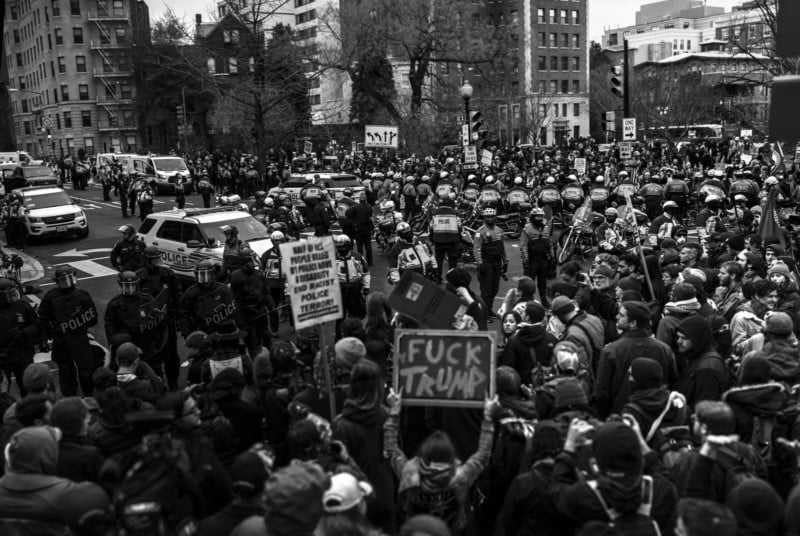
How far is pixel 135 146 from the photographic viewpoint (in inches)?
3462

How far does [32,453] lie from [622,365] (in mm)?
4497

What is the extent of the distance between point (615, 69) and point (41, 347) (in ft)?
58.7

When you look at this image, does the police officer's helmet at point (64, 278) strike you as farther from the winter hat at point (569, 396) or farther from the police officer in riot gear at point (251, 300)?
the winter hat at point (569, 396)

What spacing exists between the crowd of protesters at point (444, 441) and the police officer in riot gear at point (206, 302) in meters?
1.60

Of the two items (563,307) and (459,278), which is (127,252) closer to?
(459,278)

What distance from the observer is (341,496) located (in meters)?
3.79

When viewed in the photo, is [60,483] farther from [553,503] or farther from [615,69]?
[615,69]

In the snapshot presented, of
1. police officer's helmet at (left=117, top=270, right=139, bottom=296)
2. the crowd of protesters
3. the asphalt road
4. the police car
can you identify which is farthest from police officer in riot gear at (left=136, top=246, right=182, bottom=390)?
the police car

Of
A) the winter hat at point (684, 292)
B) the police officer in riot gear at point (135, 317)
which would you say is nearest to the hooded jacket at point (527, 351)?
the winter hat at point (684, 292)

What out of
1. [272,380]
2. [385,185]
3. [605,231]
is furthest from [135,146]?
[272,380]

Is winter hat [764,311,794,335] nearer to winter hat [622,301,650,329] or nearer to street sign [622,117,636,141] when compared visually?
winter hat [622,301,650,329]

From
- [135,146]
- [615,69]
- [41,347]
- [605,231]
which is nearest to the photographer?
[41,347]

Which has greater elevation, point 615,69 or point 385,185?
point 615,69

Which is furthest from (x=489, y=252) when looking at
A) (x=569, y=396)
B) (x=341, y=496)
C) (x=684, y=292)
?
(x=341, y=496)
